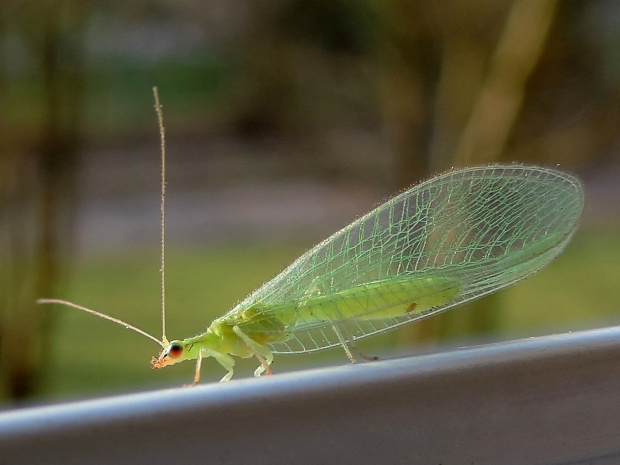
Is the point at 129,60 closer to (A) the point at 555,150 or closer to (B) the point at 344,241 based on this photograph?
(A) the point at 555,150

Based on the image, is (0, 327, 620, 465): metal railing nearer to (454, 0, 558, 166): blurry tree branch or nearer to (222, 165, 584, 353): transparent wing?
(222, 165, 584, 353): transparent wing

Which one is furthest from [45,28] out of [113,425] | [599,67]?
[113,425]

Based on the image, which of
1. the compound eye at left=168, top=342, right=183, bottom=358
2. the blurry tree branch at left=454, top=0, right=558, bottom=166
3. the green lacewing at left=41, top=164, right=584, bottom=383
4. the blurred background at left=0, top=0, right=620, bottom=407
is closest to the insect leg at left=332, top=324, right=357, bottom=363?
the green lacewing at left=41, top=164, right=584, bottom=383

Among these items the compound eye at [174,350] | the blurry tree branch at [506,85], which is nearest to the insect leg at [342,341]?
the compound eye at [174,350]

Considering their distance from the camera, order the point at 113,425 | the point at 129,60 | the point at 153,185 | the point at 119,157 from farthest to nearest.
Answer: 1. the point at 153,185
2. the point at 119,157
3. the point at 129,60
4. the point at 113,425

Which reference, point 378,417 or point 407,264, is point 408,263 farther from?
point 378,417

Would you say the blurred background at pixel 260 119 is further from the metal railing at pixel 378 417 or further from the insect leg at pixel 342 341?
the metal railing at pixel 378 417
